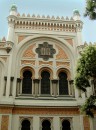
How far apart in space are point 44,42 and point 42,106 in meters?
5.91

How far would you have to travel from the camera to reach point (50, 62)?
19.9 meters

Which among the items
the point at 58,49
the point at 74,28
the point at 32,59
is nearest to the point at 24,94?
the point at 32,59

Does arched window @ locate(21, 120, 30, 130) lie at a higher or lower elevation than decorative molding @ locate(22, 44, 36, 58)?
lower

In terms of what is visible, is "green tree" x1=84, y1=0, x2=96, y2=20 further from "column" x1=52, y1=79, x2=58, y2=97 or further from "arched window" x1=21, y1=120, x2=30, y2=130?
"arched window" x1=21, y1=120, x2=30, y2=130

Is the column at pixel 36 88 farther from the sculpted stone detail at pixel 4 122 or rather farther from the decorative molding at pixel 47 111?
the sculpted stone detail at pixel 4 122

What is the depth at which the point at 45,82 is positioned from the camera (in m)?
19.3

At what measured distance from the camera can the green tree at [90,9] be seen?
12.6 m

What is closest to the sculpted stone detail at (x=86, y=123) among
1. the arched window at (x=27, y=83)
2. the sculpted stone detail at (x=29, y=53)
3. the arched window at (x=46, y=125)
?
the arched window at (x=46, y=125)

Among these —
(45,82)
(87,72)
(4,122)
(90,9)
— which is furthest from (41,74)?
(90,9)

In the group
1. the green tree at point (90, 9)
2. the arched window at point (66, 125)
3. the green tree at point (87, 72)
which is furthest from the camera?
the arched window at point (66, 125)

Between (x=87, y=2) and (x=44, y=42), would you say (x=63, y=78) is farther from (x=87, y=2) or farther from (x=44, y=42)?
(x=87, y=2)

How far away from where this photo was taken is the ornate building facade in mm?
17359

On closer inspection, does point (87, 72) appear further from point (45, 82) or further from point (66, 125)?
point (45, 82)

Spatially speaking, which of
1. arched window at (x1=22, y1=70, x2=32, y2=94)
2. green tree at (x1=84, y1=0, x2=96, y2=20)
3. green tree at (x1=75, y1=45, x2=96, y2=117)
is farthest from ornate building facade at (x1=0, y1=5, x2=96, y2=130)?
green tree at (x1=84, y1=0, x2=96, y2=20)
